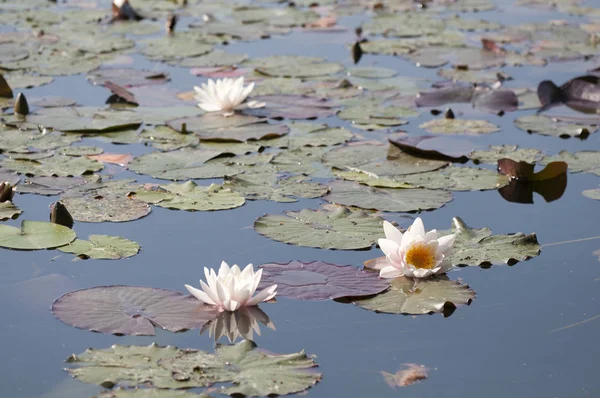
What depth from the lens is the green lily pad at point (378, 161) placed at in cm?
448

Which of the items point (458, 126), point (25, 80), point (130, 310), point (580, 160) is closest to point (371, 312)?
point (130, 310)

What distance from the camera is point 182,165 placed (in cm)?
449

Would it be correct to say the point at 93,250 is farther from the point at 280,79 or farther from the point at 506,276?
the point at 280,79

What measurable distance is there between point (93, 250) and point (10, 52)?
3.67 meters

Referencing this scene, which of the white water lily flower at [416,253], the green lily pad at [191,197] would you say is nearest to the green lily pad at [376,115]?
the green lily pad at [191,197]

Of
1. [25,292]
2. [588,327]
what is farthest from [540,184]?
[25,292]

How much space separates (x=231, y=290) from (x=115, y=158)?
1809 mm

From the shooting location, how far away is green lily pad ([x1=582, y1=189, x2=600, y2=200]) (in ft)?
13.8

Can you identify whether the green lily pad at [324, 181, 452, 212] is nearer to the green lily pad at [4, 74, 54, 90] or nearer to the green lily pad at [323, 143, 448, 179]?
the green lily pad at [323, 143, 448, 179]

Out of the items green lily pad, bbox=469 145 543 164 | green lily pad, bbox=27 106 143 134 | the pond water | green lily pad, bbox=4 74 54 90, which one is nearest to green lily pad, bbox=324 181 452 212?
the pond water

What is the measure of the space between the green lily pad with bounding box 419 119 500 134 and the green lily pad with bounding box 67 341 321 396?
271 centimetres

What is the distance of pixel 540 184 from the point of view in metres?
4.41

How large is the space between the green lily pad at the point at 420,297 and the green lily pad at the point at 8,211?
1574 millimetres

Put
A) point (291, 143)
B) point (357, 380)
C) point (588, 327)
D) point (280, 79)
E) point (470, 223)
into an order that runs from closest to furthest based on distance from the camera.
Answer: point (357, 380)
point (588, 327)
point (470, 223)
point (291, 143)
point (280, 79)
